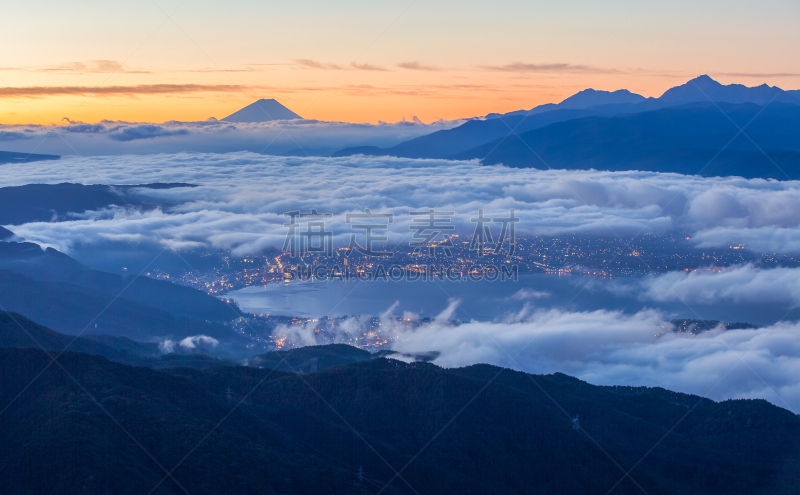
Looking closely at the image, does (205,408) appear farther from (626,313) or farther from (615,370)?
(626,313)

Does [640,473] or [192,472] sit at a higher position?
[192,472]

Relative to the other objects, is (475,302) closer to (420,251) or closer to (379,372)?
(420,251)

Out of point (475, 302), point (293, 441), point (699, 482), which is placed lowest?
point (475, 302)


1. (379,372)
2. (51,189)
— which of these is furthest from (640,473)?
(51,189)

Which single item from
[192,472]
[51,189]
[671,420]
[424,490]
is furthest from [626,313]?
[51,189]

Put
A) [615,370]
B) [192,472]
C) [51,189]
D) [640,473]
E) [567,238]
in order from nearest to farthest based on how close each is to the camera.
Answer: [192,472] < [640,473] < [615,370] < [51,189] < [567,238]

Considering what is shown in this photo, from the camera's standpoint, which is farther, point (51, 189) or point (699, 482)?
point (51, 189)

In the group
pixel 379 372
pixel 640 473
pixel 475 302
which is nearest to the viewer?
pixel 640 473
